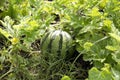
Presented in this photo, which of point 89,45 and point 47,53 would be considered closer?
point 89,45

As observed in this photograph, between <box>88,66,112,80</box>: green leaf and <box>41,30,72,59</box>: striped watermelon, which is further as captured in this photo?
<box>41,30,72,59</box>: striped watermelon

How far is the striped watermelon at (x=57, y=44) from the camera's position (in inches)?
101

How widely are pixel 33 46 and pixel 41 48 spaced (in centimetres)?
24

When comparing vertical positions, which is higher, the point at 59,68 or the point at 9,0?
the point at 9,0

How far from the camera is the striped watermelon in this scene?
258 centimetres

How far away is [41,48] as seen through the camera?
8.66 ft

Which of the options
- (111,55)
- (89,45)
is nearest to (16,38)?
(89,45)

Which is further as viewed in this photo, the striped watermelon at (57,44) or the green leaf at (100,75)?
the striped watermelon at (57,44)

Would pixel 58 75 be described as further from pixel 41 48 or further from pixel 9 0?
pixel 9 0

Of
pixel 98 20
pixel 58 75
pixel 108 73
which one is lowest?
pixel 58 75

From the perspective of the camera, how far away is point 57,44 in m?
2.58

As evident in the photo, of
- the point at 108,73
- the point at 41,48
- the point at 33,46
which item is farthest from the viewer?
the point at 33,46

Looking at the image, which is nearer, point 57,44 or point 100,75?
point 100,75

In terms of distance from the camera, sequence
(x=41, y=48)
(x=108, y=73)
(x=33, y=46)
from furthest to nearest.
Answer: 1. (x=33, y=46)
2. (x=41, y=48)
3. (x=108, y=73)
